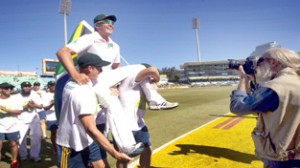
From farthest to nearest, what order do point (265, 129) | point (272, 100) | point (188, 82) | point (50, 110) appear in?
point (188, 82)
point (50, 110)
point (265, 129)
point (272, 100)

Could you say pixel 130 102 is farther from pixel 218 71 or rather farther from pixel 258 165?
pixel 218 71

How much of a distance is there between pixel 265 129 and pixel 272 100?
1.16 ft

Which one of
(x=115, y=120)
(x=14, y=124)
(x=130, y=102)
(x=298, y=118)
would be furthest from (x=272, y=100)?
(x=14, y=124)

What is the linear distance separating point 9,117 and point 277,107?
5.86m

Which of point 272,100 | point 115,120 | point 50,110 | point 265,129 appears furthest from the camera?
point 50,110

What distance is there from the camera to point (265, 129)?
2.08 meters

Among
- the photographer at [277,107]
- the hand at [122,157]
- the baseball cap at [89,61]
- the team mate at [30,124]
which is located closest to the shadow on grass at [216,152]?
the photographer at [277,107]

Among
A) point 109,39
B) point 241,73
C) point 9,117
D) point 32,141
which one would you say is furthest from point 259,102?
point 32,141

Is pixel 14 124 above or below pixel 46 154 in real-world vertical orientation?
above

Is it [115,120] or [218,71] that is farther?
[218,71]

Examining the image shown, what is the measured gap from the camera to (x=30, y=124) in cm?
660

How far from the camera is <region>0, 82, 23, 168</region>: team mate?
550cm

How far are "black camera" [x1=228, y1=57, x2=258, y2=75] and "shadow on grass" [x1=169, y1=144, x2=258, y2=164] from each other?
308cm

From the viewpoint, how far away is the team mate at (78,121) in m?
2.21
